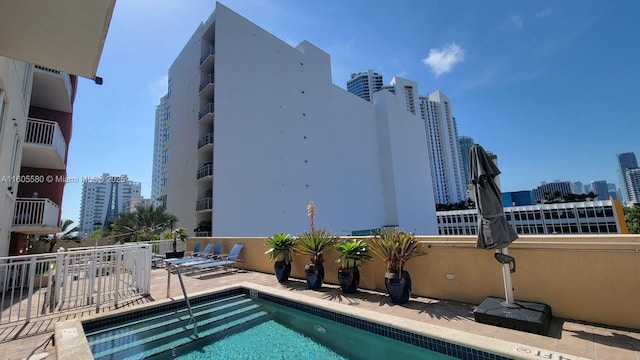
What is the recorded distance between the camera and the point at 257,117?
19.0 m

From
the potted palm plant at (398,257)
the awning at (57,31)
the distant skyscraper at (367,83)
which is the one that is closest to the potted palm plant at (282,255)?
the potted palm plant at (398,257)

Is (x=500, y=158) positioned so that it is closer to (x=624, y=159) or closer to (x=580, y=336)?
(x=580, y=336)

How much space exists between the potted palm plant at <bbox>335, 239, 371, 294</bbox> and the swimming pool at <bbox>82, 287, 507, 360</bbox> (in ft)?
3.19

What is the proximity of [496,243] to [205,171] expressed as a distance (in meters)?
17.2

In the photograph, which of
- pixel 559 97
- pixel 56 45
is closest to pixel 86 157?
pixel 56 45

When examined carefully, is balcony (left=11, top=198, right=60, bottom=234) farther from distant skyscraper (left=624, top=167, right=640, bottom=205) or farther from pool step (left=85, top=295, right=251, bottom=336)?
distant skyscraper (left=624, top=167, right=640, bottom=205)

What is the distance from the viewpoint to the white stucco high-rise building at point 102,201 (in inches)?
2116

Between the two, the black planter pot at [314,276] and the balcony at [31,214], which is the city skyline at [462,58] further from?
the black planter pot at [314,276]

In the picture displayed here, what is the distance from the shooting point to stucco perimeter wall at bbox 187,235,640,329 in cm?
330

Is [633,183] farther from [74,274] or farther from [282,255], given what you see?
[74,274]

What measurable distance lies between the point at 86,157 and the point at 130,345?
576 inches

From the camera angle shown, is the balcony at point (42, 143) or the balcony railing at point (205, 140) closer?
the balcony at point (42, 143)

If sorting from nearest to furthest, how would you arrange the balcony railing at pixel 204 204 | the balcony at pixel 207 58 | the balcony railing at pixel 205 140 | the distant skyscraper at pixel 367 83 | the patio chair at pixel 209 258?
the patio chair at pixel 209 258 → the balcony railing at pixel 204 204 → the balcony railing at pixel 205 140 → the balcony at pixel 207 58 → the distant skyscraper at pixel 367 83

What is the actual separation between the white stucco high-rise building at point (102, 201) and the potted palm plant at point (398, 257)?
61196mm
